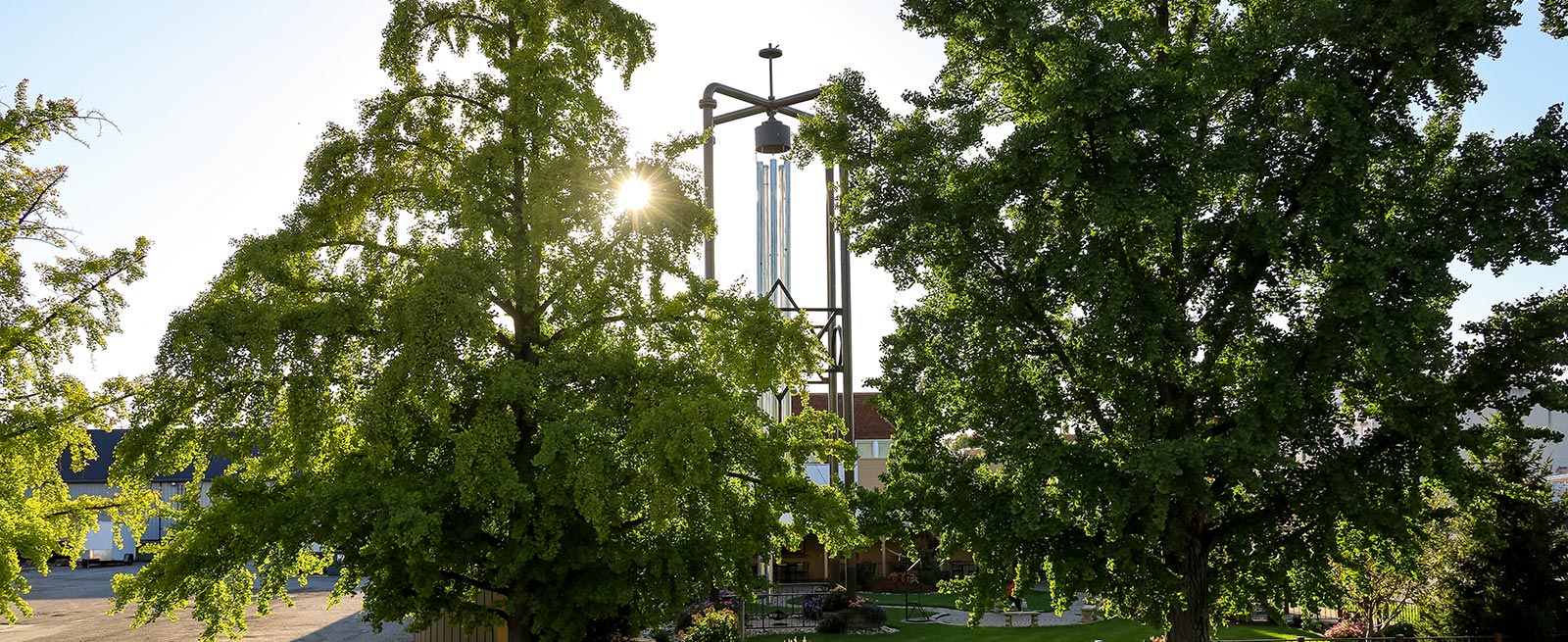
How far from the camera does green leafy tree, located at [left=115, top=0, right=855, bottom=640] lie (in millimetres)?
13297

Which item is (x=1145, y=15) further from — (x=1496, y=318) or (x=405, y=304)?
(x=405, y=304)

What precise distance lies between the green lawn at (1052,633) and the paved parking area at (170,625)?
11.1 meters

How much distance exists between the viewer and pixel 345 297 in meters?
14.0

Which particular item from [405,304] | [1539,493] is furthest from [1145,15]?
[405,304]

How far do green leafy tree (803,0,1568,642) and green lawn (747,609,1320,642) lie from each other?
8.37m

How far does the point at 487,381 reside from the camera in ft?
47.4

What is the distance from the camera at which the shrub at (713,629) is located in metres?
22.4

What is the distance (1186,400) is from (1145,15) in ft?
17.4

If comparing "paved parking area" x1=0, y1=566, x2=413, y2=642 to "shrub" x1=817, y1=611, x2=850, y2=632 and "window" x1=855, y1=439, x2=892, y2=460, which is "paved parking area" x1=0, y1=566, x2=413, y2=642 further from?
"window" x1=855, y1=439, x2=892, y2=460

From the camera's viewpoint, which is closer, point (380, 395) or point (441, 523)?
point (380, 395)

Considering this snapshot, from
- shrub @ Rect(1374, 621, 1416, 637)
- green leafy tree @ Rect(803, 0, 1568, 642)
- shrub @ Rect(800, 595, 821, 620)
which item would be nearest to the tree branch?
green leafy tree @ Rect(803, 0, 1568, 642)

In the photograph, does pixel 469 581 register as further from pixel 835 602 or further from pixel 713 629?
pixel 835 602

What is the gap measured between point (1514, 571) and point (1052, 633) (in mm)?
9151

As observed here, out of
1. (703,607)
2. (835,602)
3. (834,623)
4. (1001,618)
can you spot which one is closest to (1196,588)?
(834,623)
